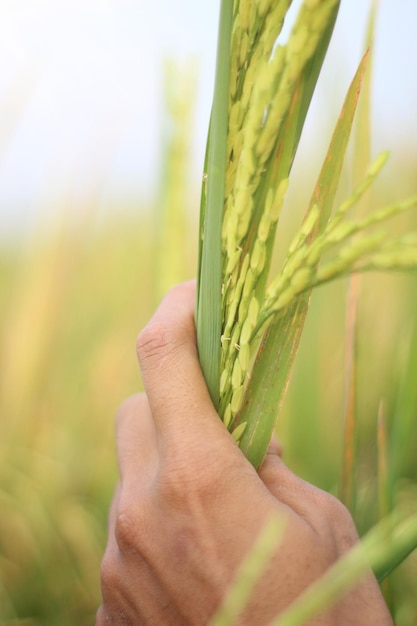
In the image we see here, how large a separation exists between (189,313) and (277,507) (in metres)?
0.17

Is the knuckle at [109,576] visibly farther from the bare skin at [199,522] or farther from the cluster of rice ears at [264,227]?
the cluster of rice ears at [264,227]

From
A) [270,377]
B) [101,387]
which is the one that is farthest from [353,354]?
[101,387]

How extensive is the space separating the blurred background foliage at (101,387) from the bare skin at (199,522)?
0.15 m

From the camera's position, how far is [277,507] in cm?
46

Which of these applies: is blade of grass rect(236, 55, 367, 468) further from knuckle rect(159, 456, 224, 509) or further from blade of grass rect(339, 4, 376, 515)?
blade of grass rect(339, 4, 376, 515)

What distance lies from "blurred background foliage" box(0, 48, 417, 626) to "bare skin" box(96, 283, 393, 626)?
0.15 meters

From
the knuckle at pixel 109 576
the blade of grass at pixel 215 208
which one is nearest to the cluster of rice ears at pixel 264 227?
the blade of grass at pixel 215 208

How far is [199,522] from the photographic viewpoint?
0.47 meters

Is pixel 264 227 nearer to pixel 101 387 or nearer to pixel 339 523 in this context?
pixel 339 523

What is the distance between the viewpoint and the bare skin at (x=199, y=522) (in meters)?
0.45

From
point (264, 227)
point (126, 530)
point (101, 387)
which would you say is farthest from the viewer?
point (101, 387)

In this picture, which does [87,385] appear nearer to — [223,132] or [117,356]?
[117,356]

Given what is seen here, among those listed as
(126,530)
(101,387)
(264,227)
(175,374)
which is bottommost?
(101,387)

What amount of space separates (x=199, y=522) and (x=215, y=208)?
0.21 metres
